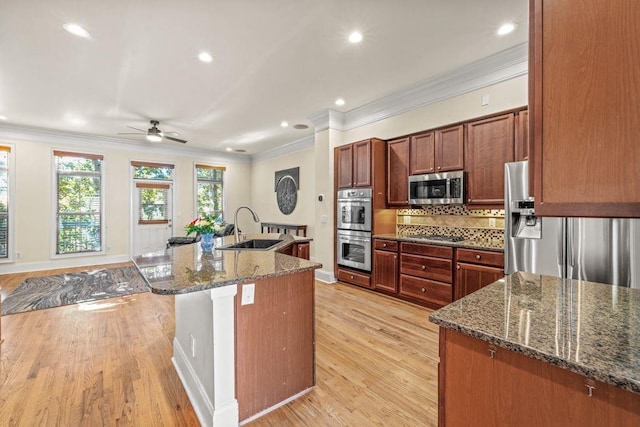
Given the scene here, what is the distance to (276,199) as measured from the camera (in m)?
7.51

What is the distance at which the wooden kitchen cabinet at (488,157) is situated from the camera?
10.0 ft

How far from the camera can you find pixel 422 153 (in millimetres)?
3814

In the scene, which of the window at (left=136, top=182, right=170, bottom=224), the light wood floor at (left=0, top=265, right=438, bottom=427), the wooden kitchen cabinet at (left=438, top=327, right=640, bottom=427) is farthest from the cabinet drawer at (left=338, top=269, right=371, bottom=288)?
the window at (left=136, top=182, right=170, bottom=224)

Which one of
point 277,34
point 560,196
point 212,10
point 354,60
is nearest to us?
point 560,196

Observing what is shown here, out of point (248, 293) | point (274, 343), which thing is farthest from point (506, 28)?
point (274, 343)

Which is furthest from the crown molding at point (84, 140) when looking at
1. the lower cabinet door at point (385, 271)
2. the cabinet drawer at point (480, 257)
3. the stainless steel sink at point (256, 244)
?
the cabinet drawer at point (480, 257)

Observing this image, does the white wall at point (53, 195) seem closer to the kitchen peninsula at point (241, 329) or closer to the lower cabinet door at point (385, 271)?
the lower cabinet door at point (385, 271)

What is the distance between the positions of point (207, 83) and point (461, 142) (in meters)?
3.28

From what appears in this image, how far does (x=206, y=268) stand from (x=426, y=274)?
266 centimetres

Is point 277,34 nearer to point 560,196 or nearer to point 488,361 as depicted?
point 560,196

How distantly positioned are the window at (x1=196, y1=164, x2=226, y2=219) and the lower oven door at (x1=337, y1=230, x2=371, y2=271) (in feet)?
14.9

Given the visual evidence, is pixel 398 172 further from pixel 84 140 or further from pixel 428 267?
pixel 84 140

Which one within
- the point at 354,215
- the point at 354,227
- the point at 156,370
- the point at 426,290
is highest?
the point at 354,215

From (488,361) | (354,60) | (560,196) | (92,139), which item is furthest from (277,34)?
(92,139)
